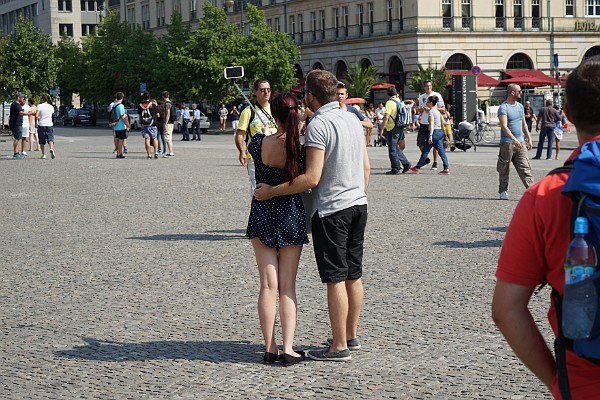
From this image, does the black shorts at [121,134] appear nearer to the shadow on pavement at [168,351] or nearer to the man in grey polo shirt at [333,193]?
the shadow on pavement at [168,351]

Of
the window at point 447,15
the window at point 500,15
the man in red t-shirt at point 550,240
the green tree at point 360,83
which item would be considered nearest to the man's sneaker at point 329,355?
the man in red t-shirt at point 550,240

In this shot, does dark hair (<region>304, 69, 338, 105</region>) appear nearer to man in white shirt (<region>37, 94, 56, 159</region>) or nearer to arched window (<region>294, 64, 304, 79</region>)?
man in white shirt (<region>37, 94, 56, 159</region>)

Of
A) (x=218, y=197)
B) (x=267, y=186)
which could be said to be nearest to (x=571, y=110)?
(x=267, y=186)

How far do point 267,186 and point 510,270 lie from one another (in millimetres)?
3707

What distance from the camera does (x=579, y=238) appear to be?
261cm

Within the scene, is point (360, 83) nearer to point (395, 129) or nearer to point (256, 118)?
point (395, 129)

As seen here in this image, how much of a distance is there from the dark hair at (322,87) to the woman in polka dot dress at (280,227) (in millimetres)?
146

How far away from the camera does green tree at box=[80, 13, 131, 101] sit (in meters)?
80.5

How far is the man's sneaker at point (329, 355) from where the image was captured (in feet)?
21.3

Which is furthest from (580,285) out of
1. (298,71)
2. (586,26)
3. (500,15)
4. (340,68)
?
(298,71)

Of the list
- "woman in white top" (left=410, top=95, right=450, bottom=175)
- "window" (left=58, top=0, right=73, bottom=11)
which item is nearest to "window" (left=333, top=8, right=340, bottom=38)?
"woman in white top" (left=410, top=95, right=450, bottom=175)

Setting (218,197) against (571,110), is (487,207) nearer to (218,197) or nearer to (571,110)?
(218,197)

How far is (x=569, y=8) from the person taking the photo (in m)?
68.5

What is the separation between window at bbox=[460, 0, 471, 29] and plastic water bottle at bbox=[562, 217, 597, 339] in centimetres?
6471
